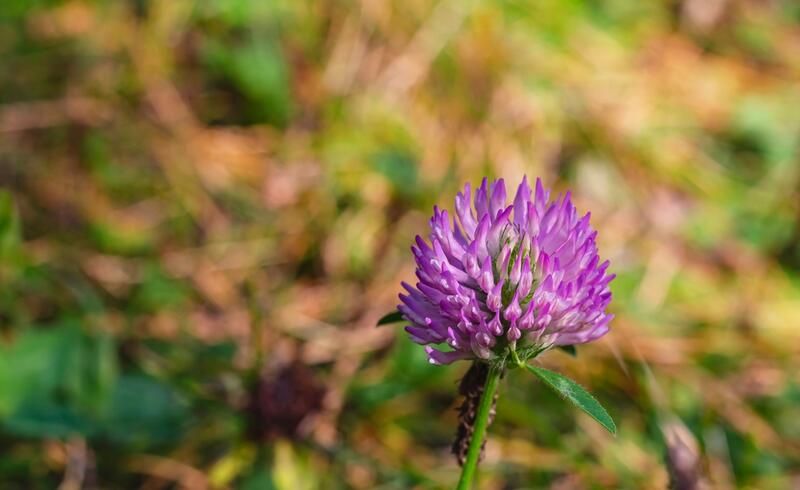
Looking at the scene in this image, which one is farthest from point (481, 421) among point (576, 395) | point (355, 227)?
point (355, 227)

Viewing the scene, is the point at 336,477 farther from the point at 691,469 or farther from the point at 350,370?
the point at 691,469

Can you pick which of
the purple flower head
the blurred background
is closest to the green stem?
the purple flower head

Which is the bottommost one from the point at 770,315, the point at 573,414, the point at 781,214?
the point at 573,414

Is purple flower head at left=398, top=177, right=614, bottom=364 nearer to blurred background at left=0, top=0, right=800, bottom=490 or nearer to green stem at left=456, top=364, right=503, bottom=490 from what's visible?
green stem at left=456, top=364, right=503, bottom=490

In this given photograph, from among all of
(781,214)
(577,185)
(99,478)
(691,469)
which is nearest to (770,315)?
(781,214)

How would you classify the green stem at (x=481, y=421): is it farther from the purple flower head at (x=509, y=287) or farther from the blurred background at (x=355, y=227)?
the blurred background at (x=355, y=227)

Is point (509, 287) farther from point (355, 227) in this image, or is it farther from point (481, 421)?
point (355, 227)
